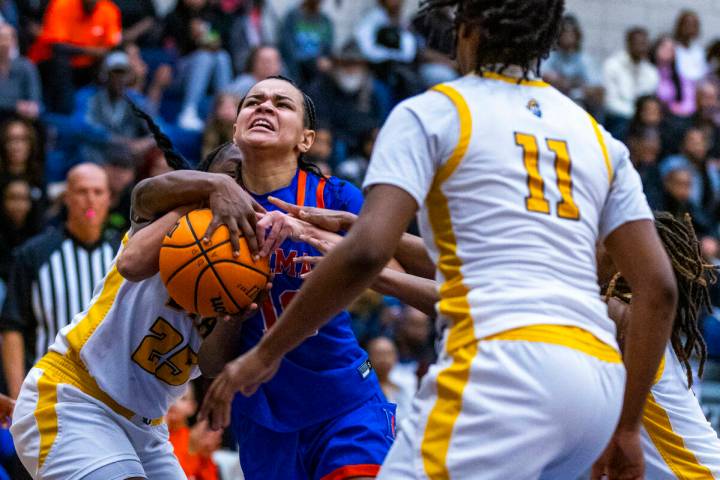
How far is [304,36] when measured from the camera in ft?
45.2

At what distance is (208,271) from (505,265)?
→ 3.85 ft

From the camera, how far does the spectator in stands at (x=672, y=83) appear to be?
1530cm

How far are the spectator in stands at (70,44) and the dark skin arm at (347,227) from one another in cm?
787

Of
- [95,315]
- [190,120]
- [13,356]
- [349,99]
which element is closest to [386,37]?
[349,99]

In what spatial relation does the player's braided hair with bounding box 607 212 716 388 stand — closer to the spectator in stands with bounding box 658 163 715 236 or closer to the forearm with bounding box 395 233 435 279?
the forearm with bounding box 395 233 435 279

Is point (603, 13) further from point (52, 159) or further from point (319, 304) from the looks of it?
point (319, 304)

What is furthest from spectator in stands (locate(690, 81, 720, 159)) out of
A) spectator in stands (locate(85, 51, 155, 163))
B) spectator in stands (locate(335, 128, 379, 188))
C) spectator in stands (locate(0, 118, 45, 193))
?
spectator in stands (locate(0, 118, 45, 193))

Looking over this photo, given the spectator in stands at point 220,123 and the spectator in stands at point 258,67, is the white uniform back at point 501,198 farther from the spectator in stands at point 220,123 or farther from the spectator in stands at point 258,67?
the spectator in stands at point 258,67

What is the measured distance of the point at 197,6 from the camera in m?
12.9

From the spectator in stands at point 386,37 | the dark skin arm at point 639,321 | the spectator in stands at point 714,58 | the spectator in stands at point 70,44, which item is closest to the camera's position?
the dark skin arm at point 639,321

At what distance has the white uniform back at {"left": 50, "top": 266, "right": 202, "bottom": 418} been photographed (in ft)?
15.0

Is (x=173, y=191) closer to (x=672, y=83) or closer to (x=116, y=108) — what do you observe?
(x=116, y=108)

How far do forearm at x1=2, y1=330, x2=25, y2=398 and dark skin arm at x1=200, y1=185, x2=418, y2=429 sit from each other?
4300 mm

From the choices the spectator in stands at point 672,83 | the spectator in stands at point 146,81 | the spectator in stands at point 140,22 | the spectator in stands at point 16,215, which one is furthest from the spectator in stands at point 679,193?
the spectator in stands at point 16,215
